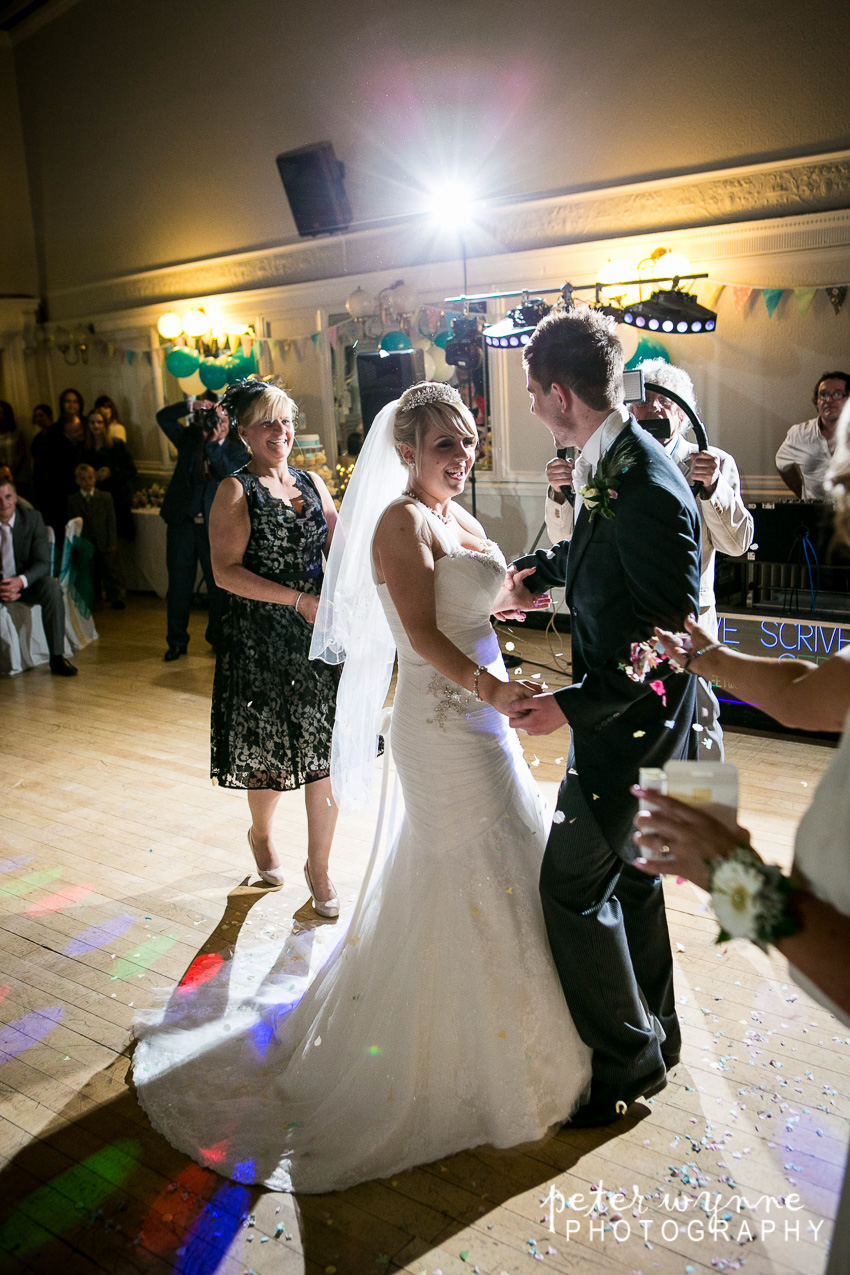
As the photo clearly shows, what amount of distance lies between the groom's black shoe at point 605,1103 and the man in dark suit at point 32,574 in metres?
5.31

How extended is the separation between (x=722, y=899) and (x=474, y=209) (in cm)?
720

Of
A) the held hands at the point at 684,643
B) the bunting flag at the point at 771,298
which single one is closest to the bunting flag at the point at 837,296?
the bunting flag at the point at 771,298

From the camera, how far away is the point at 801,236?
5.89 m

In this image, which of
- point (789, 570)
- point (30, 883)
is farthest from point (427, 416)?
point (789, 570)

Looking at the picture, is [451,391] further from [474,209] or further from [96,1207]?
[474,209]

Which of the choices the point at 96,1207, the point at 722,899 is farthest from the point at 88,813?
the point at 722,899

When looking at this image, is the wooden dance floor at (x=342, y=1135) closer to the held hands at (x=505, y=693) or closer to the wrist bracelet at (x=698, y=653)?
the held hands at (x=505, y=693)

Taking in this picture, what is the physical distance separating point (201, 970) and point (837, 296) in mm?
5233

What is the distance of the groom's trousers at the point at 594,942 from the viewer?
2.10 meters

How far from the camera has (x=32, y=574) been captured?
260 inches

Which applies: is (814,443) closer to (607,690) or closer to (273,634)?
(273,634)

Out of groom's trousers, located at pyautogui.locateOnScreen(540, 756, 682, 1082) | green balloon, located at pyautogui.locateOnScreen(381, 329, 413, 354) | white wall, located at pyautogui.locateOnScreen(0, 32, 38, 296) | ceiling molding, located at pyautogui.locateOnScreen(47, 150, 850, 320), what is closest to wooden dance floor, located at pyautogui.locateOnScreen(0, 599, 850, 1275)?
groom's trousers, located at pyautogui.locateOnScreen(540, 756, 682, 1082)

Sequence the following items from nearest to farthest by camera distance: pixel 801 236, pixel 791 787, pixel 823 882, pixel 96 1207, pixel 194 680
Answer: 1. pixel 823 882
2. pixel 96 1207
3. pixel 791 787
4. pixel 801 236
5. pixel 194 680

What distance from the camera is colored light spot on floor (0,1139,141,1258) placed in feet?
6.50
